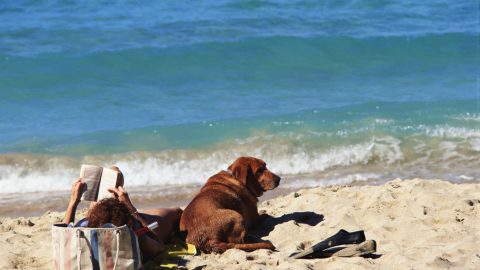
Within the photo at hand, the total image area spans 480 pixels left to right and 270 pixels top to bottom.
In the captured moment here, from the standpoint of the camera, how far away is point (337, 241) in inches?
250

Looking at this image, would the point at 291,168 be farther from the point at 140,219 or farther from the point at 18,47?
the point at 18,47

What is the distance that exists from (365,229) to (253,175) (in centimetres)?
115

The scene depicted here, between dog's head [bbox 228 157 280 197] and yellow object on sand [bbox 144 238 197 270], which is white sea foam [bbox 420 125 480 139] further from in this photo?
yellow object on sand [bbox 144 238 197 270]

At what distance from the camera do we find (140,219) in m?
6.30

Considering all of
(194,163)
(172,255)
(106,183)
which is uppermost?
(106,183)

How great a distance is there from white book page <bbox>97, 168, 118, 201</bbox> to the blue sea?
10.9ft

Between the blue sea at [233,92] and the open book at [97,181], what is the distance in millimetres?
3320

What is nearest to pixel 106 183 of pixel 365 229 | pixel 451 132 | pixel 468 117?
pixel 365 229

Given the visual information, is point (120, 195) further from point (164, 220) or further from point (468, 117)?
point (468, 117)

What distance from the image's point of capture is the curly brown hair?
18.8 feet

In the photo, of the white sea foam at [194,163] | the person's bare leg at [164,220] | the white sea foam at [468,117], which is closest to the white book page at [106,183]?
the person's bare leg at [164,220]

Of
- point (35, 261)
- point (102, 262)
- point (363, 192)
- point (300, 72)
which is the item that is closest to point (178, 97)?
point (300, 72)

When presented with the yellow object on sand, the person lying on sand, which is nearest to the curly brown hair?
the person lying on sand

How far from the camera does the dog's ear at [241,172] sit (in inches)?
291
